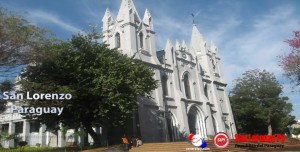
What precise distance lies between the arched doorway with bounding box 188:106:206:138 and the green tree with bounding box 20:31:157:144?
631 inches

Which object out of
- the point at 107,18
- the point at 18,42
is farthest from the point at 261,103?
the point at 18,42

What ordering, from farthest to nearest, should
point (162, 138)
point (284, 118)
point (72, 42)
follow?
point (284, 118)
point (162, 138)
point (72, 42)

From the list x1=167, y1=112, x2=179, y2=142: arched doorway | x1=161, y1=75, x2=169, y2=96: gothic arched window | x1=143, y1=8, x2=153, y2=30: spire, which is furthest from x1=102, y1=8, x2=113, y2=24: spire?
x1=167, y1=112, x2=179, y2=142: arched doorway

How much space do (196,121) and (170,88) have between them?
694cm

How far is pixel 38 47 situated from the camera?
61.5ft

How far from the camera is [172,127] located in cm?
3519

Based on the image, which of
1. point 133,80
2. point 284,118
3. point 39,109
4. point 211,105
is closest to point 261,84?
point 284,118

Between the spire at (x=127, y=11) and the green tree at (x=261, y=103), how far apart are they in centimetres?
2370

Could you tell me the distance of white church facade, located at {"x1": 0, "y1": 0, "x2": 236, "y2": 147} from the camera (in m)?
33.1

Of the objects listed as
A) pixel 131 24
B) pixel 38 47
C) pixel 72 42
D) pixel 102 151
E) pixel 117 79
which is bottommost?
pixel 102 151

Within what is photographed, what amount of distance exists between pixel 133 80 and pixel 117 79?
5.92 feet

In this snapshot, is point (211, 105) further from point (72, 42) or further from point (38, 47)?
point (38, 47)

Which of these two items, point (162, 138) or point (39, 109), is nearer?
point (39, 109)

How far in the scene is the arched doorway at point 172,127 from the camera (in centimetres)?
3462
